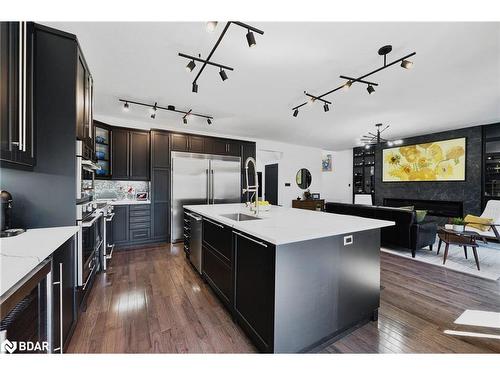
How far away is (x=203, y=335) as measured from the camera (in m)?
1.75

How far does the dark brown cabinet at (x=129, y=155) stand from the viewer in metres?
4.31

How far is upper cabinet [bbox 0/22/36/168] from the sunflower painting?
25.9 ft

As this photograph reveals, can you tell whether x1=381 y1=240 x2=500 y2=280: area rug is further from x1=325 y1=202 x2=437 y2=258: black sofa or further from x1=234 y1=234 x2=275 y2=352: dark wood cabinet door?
x1=234 y1=234 x2=275 y2=352: dark wood cabinet door

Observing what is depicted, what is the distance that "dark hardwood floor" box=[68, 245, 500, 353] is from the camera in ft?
5.33

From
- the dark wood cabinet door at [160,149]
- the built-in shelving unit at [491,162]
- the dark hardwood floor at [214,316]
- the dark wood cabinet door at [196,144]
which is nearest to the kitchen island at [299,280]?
the dark hardwood floor at [214,316]

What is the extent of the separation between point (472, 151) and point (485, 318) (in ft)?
16.6

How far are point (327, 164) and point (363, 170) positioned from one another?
1660 millimetres

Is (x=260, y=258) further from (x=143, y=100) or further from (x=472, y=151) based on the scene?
(x=472, y=151)

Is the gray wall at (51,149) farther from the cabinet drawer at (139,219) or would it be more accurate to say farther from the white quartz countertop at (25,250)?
the cabinet drawer at (139,219)

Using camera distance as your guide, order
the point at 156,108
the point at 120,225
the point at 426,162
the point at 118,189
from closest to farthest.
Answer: the point at 156,108, the point at 120,225, the point at 118,189, the point at 426,162

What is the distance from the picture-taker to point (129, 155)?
14.6ft

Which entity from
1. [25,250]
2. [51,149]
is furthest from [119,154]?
[25,250]

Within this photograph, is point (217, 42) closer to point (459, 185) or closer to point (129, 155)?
point (129, 155)
